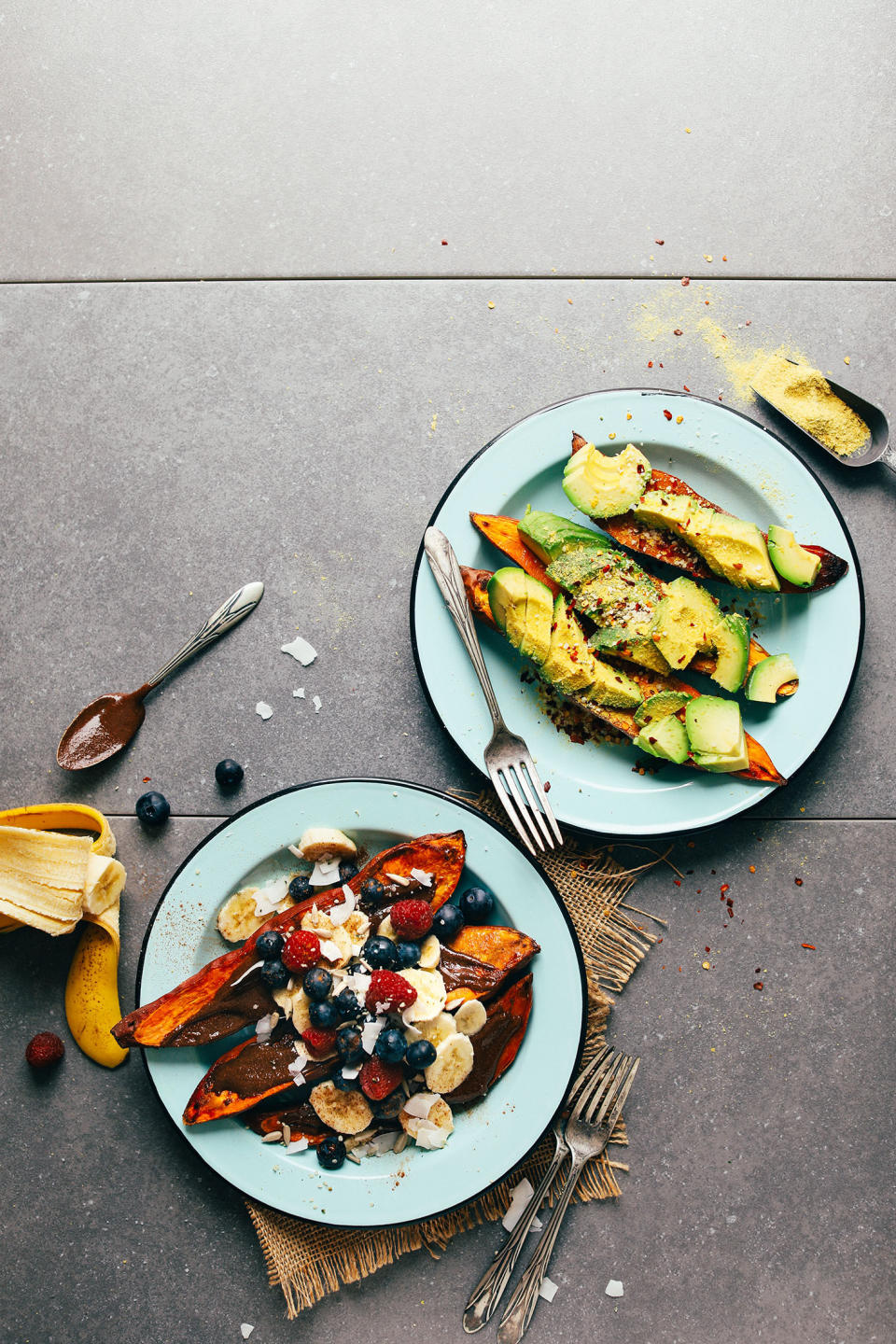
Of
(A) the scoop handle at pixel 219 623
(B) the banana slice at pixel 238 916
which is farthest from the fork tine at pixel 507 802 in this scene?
(A) the scoop handle at pixel 219 623

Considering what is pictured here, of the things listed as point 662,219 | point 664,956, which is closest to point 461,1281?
point 664,956

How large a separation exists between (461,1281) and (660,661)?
1407 millimetres

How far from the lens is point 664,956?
184 centimetres

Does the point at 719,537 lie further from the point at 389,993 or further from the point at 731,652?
the point at 389,993

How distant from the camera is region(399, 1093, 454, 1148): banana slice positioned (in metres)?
1.66

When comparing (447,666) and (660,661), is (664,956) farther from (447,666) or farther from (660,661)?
(447,666)

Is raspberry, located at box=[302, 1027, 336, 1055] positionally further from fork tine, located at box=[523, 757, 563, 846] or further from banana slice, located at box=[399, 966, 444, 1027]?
fork tine, located at box=[523, 757, 563, 846]

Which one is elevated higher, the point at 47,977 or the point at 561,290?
the point at 561,290

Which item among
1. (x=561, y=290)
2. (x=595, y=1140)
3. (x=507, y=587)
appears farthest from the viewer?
(x=561, y=290)

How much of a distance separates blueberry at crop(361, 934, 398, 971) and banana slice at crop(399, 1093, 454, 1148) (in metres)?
0.28

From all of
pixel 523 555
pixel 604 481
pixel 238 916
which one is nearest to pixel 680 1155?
pixel 238 916

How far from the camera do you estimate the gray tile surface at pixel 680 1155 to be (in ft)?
5.99

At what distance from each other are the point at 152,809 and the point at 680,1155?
1.39 m

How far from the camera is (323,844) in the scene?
5.50 feet
